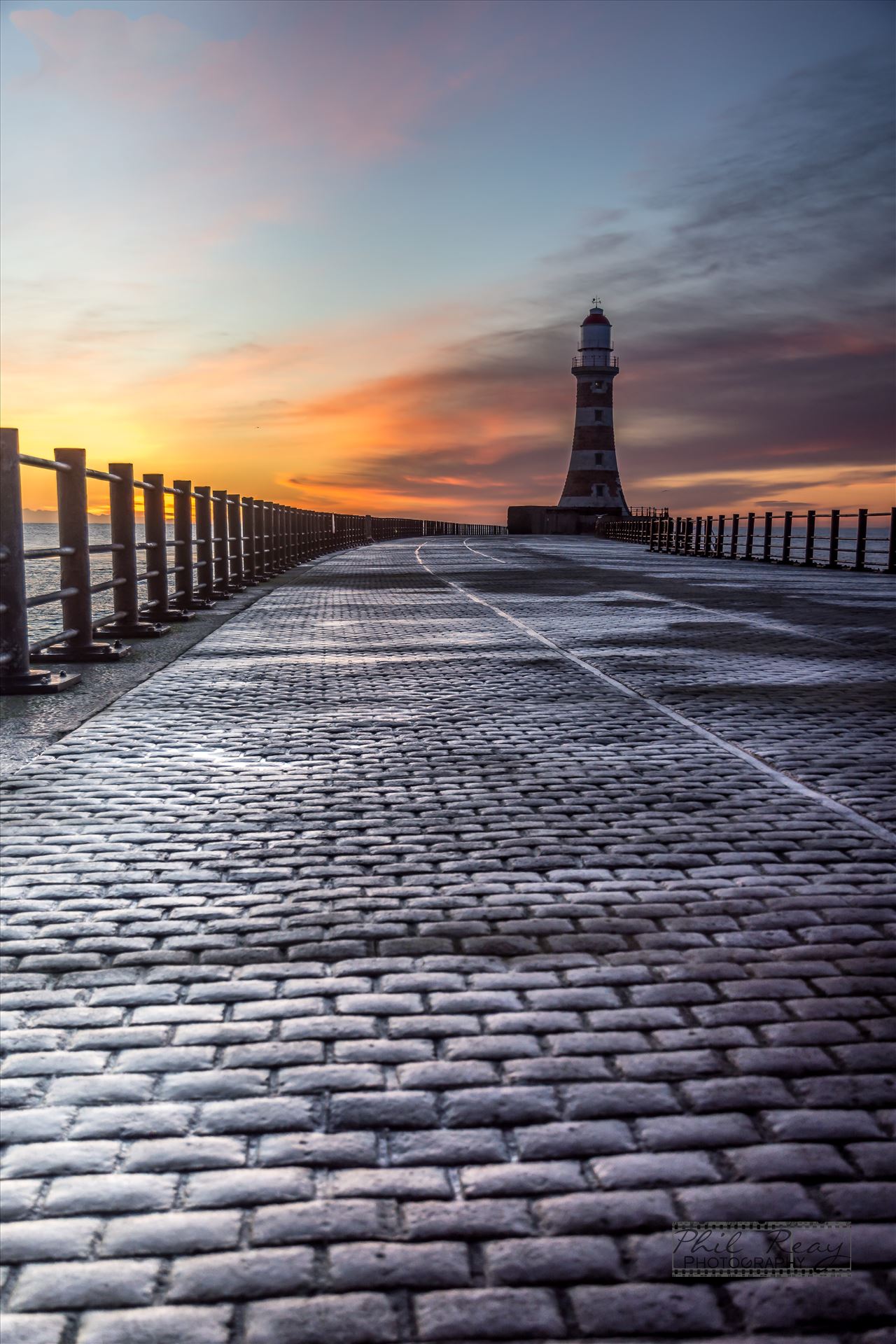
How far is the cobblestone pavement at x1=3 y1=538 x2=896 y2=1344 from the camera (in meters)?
2.28

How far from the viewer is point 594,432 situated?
9038cm

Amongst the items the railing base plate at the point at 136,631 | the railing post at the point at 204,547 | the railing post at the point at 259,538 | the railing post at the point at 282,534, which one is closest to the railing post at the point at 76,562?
the railing base plate at the point at 136,631

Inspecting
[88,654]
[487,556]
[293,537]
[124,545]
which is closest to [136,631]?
[124,545]

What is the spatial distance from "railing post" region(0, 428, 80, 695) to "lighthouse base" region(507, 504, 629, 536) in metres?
78.4

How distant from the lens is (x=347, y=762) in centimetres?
671

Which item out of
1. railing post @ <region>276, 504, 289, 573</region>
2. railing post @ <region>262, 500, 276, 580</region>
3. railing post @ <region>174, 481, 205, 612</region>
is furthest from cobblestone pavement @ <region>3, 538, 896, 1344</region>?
railing post @ <region>276, 504, 289, 573</region>

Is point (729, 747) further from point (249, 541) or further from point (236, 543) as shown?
point (249, 541)

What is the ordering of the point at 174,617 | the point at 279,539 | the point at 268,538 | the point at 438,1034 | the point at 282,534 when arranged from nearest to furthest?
the point at 438,1034 < the point at 174,617 < the point at 268,538 < the point at 279,539 < the point at 282,534

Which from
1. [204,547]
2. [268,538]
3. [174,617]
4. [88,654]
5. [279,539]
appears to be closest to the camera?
[88,654]

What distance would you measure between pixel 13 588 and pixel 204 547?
908cm

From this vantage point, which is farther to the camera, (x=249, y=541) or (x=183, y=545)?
(x=249, y=541)

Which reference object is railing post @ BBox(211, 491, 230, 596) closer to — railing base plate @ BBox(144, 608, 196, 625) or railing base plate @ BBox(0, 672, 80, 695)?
railing base plate @ BBox(144, 608, 196, 625)

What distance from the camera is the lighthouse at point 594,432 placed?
89.0 meters

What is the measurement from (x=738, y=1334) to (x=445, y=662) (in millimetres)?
9245
